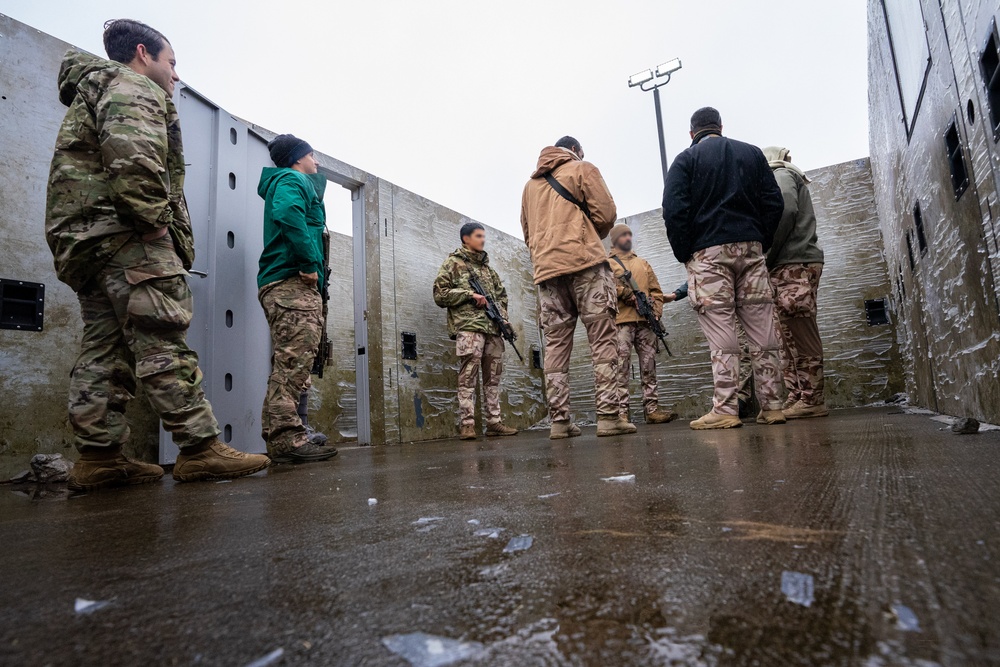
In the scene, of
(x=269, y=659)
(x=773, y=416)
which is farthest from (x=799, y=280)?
(x=269, y=659)

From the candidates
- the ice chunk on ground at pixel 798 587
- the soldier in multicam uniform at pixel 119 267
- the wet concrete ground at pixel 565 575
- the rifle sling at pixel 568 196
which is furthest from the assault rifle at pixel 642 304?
the ice chunk on ground at pixel 798 587

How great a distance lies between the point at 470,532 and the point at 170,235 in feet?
5.43

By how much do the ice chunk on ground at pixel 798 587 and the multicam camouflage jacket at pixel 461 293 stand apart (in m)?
3.79

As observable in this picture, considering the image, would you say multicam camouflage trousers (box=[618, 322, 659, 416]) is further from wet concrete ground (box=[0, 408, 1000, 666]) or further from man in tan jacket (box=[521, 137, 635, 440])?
wet concrete ground (box=[0, 408, 1000, 666])

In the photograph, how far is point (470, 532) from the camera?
69cm

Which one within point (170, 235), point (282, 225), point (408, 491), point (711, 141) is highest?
point (711, 141)

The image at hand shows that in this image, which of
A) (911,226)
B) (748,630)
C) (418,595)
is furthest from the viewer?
(911,226)

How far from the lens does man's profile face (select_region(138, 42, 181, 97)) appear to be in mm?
1851

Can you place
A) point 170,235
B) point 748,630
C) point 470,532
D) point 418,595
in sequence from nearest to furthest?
point 748,630
point 418,595
point 470,532
point 170,235

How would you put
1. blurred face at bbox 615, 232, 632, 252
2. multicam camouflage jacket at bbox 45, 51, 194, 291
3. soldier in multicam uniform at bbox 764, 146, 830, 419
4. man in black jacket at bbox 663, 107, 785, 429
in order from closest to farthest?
multicam camouflage jacket at bbox 45, 51, 194, 291, man in black jacket at bbox 663, 107, 785, 429, soldier in multicam uniform at bbox 764, 146, 830, 419, blurred face at bbox 615, 232, 632, 252

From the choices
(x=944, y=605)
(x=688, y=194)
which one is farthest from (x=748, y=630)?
(x=688, y=194)

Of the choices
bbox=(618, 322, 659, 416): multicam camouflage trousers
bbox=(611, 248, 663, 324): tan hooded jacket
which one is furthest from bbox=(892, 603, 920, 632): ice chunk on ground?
bbox=(618, 322, 659, 416): multicam camouflage trousers

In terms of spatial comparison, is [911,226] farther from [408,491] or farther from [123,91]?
[123,91]

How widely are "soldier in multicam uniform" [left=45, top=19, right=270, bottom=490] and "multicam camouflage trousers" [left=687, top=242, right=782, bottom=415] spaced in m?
1.96
